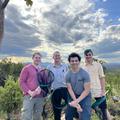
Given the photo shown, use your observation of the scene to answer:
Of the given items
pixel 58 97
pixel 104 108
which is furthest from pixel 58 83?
pixel 104 108

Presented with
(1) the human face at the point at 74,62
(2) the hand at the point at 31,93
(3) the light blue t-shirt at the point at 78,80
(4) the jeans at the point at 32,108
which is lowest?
(4) the jeans at the point at 32,108

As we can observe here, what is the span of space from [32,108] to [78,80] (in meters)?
1.58

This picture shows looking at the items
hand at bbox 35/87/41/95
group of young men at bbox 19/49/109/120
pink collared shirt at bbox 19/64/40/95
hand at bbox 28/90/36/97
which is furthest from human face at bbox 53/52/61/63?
hand at bbox 28/90/36/97

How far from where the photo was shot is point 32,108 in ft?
29.8

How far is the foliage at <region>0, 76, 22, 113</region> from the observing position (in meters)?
19.1

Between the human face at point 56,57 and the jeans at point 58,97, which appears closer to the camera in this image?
the human face at point 56,57

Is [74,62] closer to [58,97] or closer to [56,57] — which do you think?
[56,57]

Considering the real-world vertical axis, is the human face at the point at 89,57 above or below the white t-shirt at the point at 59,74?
above

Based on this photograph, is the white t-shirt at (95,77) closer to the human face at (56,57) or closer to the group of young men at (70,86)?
the group of young men at (70,86)

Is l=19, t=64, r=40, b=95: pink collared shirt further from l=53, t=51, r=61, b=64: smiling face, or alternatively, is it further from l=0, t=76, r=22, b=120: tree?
l=0, t=76, r=22, b=120: tree

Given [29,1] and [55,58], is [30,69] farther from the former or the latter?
[29,1]

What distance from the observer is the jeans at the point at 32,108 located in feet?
29.6

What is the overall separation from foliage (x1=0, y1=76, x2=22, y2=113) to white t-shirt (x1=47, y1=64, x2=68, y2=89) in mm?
9694

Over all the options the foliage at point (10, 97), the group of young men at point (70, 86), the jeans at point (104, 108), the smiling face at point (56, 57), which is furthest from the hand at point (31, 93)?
the foliage at point (10, 97)
